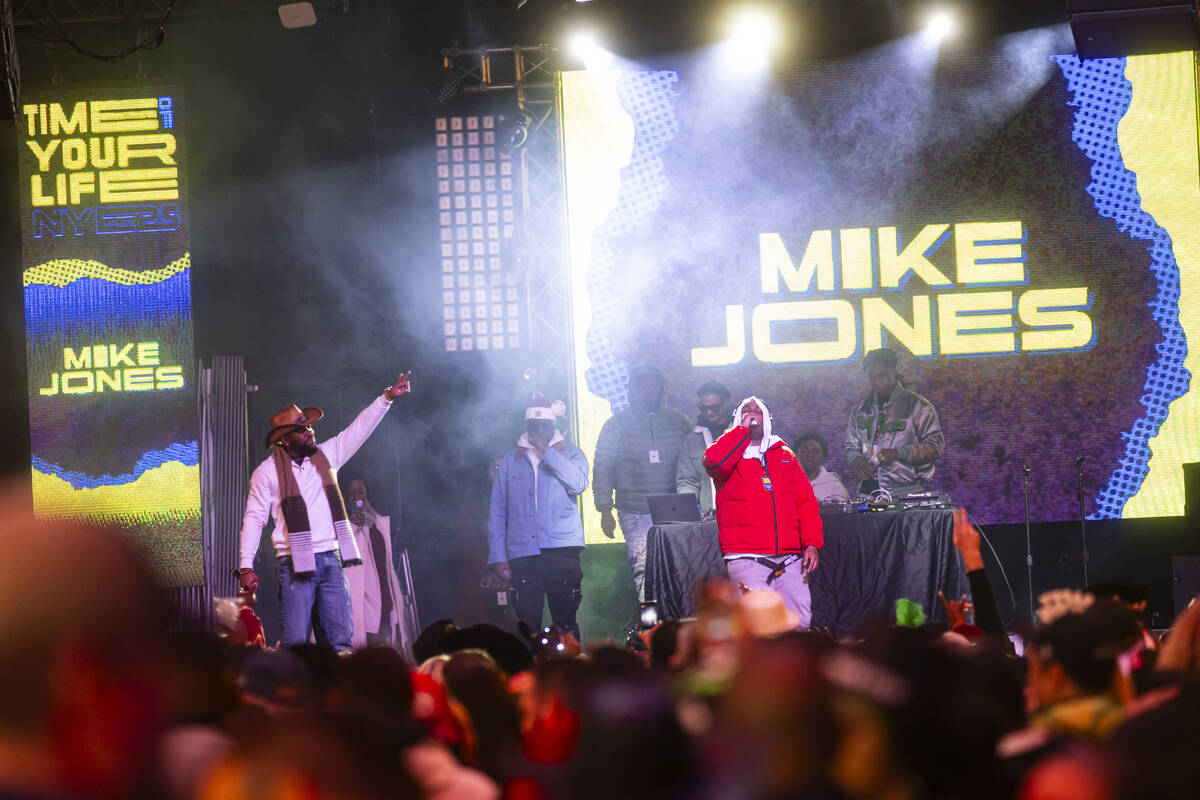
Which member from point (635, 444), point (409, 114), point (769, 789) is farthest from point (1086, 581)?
point (769, 789)

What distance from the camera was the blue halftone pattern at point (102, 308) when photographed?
11977mm

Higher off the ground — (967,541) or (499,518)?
(967,541)

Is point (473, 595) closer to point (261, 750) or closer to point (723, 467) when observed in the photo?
point (723, 467)

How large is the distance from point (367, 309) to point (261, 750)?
10.8 m

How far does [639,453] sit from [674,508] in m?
1.73

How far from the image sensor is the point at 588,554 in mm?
11969

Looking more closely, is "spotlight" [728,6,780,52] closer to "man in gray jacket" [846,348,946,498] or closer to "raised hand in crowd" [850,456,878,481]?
"man in gray jacket" [846,348,946,498]

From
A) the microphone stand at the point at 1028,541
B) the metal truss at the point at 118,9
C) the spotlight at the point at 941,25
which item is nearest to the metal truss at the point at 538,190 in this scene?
the metal truss at the point at 118,9

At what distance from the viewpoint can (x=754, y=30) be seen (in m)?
12.1

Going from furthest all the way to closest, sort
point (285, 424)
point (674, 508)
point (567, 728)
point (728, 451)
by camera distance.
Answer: point (674, 508)
point (285, 424)
point (728, 451)
point (567, 728)

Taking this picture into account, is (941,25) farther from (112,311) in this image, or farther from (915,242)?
(112,311)

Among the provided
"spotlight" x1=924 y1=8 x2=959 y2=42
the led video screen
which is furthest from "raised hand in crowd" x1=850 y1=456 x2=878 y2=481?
"spotlight" x1=924 y1=8 x2=959 y2=42

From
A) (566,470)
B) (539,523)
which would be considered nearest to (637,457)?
(566,470)

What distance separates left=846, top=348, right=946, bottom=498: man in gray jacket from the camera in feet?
34.5
